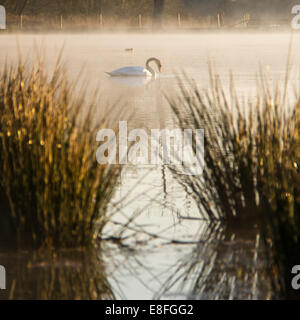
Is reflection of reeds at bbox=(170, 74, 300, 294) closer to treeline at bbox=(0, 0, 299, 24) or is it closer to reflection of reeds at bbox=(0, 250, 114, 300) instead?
reflection of reeds at bbox=(0, 250, 114, 300)

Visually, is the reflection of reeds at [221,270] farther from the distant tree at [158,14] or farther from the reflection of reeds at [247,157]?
the distant tree at [158,14]

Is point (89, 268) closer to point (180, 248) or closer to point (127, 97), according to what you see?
point (180, 248)

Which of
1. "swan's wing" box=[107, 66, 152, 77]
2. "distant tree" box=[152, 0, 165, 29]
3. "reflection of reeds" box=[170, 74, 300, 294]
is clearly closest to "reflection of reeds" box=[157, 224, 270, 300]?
"reflection of reeds" box=[170, 74, 300, 294]

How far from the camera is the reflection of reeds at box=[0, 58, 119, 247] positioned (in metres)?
4.16

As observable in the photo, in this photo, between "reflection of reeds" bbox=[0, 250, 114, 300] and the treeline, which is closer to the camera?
"reflection of reeds" bbox=[0, 250, 114, 300]

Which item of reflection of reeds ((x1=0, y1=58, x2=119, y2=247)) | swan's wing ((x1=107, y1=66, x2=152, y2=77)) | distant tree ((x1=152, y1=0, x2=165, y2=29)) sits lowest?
swan's wing ((x1=107, y1=66, x2=152, y2=77))

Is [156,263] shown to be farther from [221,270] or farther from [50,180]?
[50,180]

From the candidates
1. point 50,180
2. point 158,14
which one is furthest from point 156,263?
point 158,14

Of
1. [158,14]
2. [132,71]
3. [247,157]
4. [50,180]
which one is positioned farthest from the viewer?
[158,14]

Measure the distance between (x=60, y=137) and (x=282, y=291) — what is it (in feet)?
4.50

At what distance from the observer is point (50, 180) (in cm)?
417

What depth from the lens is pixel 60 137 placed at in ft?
14.1

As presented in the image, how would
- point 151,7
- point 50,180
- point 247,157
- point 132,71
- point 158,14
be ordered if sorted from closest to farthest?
point 50,180
point 247,157
point 132,71
point 158,14
point 151,7
